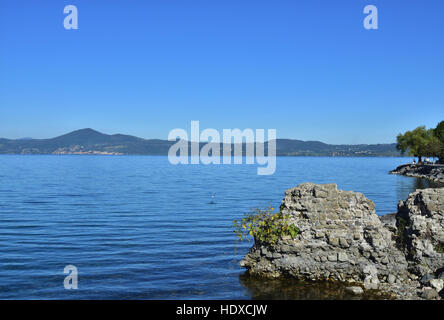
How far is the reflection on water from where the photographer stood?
19125mm

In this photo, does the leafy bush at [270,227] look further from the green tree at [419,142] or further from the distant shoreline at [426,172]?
the green tree at [419,142]

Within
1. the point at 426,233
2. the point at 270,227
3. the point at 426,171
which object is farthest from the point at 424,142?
the point at 270,227

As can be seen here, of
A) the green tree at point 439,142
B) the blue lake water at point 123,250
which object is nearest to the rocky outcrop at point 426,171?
the green tree at point 439,142

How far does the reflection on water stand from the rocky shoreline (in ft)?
1.69

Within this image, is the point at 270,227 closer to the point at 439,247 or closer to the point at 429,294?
the point at 429,294

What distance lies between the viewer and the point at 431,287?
741 inches

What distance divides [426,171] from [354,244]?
4146 inches

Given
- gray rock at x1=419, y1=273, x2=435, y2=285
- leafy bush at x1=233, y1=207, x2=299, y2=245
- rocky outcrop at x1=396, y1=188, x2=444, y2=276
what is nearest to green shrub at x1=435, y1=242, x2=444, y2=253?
rocky outcrop at x1=396, y1=188, x2=444, y2=276

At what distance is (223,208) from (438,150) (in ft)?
352

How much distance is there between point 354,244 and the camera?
21.2 m

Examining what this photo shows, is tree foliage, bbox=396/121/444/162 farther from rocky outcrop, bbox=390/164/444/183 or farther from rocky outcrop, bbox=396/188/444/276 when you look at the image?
rocky outcrop, bbox=396/188/444/276

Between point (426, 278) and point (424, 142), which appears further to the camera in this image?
point (424, 142)
